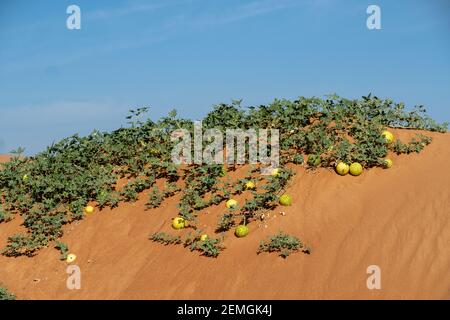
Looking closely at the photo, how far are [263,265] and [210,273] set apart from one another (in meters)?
0.81

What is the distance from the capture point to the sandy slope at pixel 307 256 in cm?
690

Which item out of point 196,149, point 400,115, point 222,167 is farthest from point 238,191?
point 400,115

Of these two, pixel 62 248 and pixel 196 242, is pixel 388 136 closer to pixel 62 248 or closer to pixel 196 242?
pixel 196 242

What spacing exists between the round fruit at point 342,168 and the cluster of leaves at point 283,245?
70.9 inches

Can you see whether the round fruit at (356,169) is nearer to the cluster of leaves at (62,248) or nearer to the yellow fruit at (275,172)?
the yellow fruit at (275,172)

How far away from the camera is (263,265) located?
748cm

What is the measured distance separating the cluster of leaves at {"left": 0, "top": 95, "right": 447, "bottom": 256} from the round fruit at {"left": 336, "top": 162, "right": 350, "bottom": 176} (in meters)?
0.19

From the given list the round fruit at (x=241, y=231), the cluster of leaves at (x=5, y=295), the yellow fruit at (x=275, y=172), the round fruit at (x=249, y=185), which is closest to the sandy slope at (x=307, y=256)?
the round fruit at (x=241, y=231)

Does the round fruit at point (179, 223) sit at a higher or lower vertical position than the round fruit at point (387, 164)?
lower

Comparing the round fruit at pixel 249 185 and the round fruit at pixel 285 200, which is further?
the round fruit at pixel 249 185

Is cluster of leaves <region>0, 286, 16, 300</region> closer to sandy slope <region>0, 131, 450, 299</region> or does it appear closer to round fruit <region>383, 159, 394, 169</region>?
sandy slope <region>0, 131, 450, 299</region>

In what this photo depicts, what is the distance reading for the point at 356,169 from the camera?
8.84m

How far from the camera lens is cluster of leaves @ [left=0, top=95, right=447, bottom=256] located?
30.5 feet
